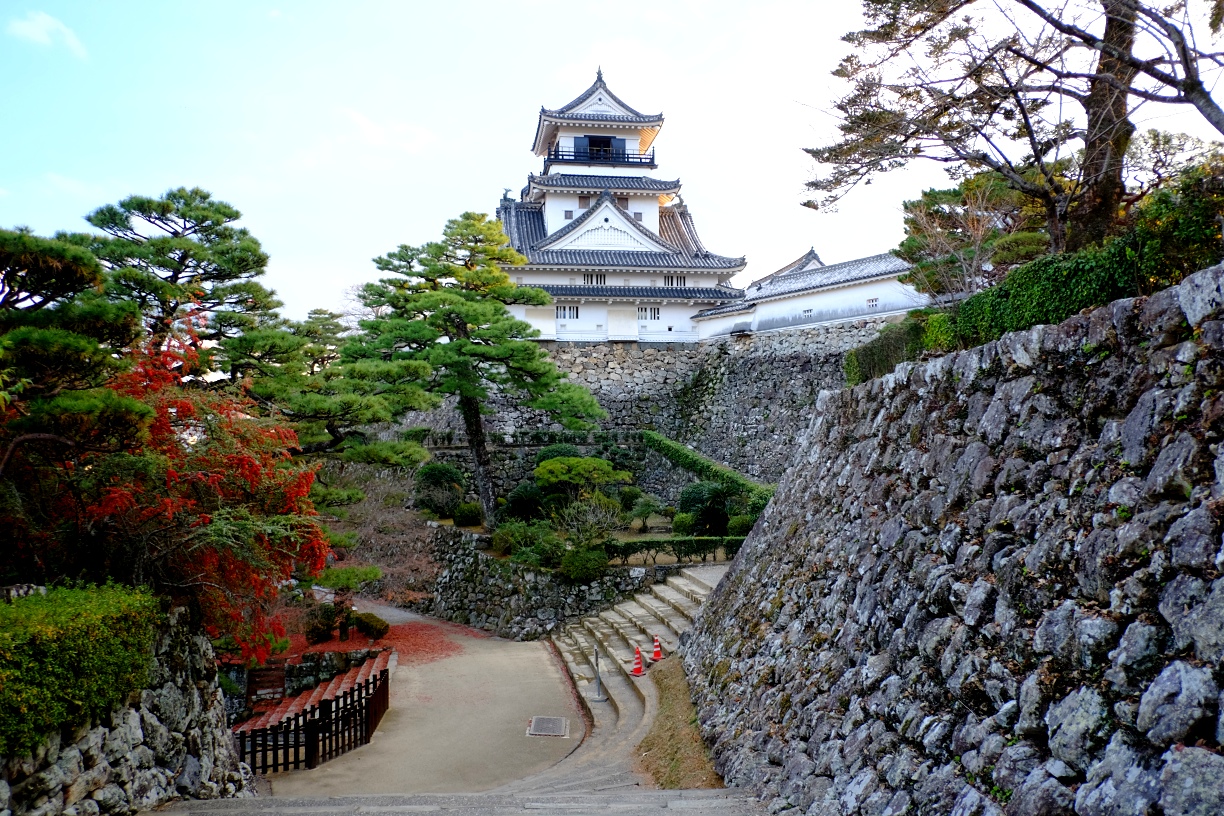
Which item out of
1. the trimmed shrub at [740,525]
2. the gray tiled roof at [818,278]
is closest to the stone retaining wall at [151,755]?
the trimmed shrub at [740,525]

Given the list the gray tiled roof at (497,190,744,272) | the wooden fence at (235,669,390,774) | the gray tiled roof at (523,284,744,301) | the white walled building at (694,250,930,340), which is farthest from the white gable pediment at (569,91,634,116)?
the wooden fence at (235,669,390,774)

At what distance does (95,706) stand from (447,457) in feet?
57.5

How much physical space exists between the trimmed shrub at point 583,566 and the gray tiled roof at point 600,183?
51.3 feet

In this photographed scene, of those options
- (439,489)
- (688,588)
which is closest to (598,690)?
(688,588)

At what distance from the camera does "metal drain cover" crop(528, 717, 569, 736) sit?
36.0ft

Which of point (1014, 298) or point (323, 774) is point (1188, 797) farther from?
point (323, 774)

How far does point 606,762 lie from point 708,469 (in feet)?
42.8

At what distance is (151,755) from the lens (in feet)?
23.1

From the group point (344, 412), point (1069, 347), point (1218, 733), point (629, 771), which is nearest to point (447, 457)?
point (344, 412)

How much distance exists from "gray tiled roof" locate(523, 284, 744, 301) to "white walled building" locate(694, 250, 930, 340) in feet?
1.82

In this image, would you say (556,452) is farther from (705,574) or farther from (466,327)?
(705,574)

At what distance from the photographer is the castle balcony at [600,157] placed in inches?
1148

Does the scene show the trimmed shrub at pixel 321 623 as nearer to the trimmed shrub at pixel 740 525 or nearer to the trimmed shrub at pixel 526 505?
the trimmed shrub at pixel 526 505

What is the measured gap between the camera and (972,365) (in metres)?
6.21
